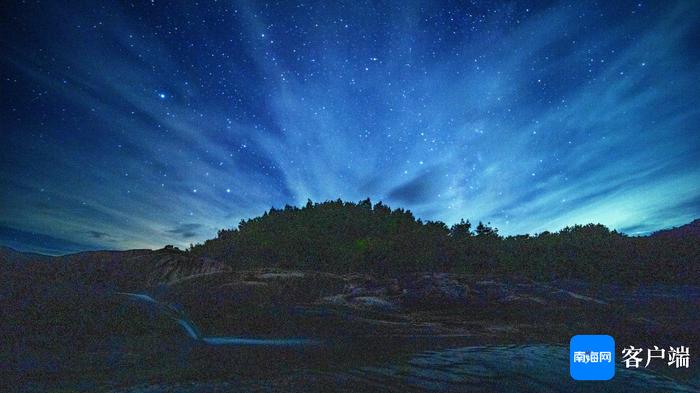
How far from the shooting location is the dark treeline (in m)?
17.5

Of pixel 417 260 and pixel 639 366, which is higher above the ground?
pixel 417 260

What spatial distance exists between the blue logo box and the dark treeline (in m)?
14.2

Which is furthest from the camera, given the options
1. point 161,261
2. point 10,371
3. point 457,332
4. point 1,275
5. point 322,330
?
point 161,261

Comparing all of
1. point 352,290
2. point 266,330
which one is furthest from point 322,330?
point 352,290

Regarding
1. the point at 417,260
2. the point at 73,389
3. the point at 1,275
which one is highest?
the point at 417,260

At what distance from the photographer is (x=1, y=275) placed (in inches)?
200

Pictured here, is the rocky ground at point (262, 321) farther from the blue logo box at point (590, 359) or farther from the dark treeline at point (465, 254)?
the dark treeline at point (465, 254)

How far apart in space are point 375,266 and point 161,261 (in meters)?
10.1

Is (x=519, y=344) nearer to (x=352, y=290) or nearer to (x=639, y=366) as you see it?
(x=639, y=366)

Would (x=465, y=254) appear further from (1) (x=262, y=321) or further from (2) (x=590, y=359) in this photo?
(2) (x=590, y=359)

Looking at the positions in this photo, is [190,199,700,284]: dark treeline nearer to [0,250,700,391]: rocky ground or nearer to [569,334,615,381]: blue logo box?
[0,250,700,391]: rocky ground

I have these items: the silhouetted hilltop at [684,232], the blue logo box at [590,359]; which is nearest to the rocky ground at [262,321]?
the blue logo box at [590,359]

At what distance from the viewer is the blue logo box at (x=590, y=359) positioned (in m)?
3.77

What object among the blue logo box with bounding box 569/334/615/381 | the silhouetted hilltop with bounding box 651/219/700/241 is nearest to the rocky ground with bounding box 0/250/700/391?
the blue logo box with bounding box 569/334/615/381
